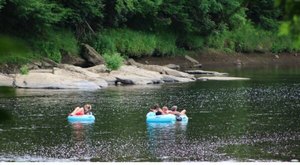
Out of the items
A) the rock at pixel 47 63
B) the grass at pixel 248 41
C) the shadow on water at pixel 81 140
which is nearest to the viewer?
the shadow on water at pixel 81 140

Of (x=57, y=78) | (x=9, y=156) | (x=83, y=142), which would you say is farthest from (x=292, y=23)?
(x=57, y=78)

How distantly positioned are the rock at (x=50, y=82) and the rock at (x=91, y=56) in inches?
510

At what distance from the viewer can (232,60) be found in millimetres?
87875

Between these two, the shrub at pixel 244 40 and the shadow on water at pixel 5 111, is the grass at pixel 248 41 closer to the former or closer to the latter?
the shrub at pixel 244 40

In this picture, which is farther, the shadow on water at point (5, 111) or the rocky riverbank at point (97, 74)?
the rocky riverbank at point (97, 74)

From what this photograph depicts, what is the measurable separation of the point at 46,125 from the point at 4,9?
Result: 33.0 meters

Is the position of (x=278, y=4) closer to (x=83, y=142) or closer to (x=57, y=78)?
(x=83, y=142)

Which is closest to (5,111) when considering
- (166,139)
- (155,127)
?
(166,139)

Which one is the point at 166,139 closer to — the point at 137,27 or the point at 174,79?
the point at 174,79

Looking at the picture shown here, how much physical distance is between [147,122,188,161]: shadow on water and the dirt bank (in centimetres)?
4465

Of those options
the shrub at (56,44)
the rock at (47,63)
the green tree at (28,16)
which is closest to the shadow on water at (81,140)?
the rock at (47,63)

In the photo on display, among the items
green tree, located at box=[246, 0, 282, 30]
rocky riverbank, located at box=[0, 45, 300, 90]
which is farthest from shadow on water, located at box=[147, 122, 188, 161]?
green tree, located at box=[246, 0, 282, 30]

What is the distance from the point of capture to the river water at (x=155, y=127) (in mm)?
24703

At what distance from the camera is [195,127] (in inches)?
1256
